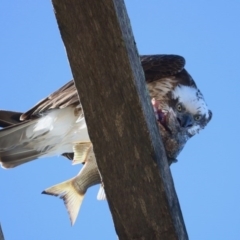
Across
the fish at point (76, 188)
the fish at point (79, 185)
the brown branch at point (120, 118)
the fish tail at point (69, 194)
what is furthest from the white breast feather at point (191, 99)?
the brown branch at point (120, 118)

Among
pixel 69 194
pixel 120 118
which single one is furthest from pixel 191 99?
pixel 120 118

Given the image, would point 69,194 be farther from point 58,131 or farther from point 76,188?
point 58,131

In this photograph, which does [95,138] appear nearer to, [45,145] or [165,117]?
[45,145]

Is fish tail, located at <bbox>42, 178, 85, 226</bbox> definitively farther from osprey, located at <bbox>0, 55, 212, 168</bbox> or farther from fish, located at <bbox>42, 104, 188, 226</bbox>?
osprey, located at <bbox>0, 55, 212, 168</bbox>

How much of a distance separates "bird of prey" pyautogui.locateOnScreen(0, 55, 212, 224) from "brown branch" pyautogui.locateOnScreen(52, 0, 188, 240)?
0.82 m

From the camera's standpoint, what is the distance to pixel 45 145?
5.05 metres

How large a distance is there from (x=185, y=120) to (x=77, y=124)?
115cm

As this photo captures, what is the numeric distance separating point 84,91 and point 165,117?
2.68m

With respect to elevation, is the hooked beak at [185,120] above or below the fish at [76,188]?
above

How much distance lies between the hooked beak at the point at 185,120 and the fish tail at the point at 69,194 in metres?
2.00

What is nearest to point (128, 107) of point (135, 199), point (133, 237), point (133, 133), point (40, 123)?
point (133, 133)

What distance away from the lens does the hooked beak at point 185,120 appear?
223 inches

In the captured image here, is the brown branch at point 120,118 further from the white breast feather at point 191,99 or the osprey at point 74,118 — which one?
the white breast feather at point 191,99

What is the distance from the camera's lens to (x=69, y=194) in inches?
148
